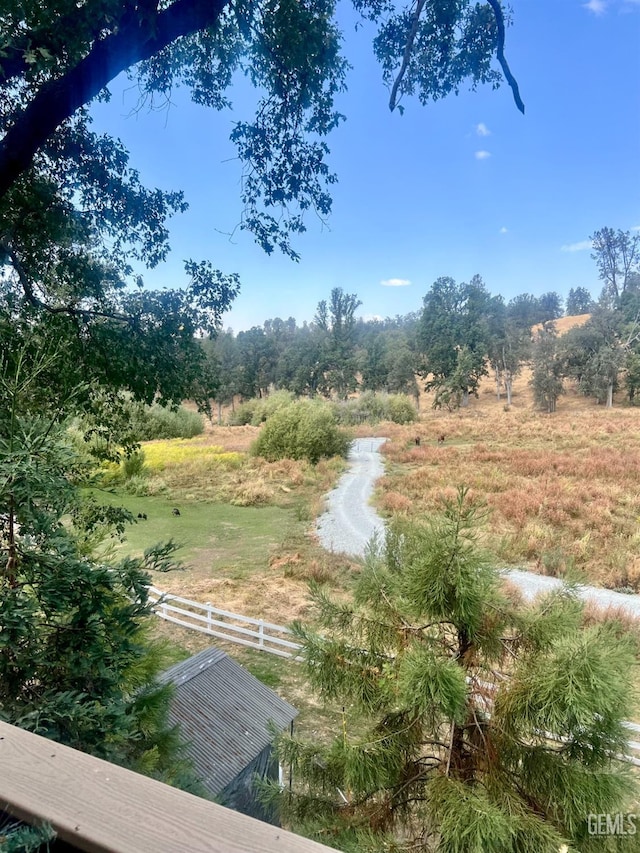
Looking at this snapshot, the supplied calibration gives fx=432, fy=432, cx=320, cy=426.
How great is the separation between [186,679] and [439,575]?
299 cm

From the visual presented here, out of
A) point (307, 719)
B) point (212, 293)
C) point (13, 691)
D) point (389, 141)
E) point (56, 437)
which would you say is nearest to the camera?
point (13, 691)

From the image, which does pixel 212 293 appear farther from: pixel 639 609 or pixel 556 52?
pixel 639 609

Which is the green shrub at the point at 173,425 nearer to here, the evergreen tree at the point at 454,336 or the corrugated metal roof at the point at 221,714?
the evergreen tree at the point at 454,336

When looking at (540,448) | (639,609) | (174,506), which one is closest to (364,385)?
(540,448)

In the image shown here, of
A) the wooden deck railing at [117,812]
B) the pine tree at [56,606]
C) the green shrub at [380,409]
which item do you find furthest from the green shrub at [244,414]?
the wooden deck railing at [117,812]

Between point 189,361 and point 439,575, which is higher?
point 189,361

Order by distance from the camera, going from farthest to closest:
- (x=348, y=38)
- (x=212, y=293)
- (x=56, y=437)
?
1. (x=212, y=293)
2. (x=348, y=38)
3. (x=56, y=437)

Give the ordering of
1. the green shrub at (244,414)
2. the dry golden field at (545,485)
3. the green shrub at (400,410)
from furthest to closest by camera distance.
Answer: the green shrub at (244,414) → the green shrub at (400,410) → the dry golden field at (545,485)

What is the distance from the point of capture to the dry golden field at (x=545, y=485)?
342 inches

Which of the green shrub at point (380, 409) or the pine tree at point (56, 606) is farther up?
the pine tree at point (56, 606)

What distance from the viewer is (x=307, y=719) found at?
481 centimetres

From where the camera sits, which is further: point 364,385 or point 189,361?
point 364,385

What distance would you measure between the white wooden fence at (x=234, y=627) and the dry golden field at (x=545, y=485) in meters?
2.61

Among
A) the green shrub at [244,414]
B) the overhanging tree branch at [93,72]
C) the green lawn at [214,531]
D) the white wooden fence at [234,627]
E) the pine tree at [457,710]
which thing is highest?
the overhanging tree branch at [93,72]
